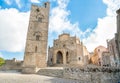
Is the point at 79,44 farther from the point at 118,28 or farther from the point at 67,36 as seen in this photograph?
the point at 118,28

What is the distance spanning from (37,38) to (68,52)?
36.7 ft

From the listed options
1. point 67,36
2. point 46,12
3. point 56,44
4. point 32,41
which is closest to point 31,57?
point 32,41

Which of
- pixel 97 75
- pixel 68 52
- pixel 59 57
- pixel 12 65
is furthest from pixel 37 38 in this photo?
pixel 97 75

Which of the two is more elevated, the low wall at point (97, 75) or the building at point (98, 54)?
the building at point (98, 54)

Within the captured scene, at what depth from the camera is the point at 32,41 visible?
103 feet

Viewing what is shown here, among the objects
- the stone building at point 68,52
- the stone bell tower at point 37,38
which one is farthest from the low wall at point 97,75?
the stone building at point 68,52

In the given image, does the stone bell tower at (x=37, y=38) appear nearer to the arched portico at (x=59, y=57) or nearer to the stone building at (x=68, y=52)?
the stone building at (x=68, y=52)

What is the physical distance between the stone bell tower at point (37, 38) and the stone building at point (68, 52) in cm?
854

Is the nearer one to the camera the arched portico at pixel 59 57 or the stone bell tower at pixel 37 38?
the stone bell tower at pixel 37 38

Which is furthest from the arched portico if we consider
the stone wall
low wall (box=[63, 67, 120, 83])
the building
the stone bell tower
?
low wall (box=[63, 67, 120, 83])

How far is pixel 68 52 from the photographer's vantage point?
130 ft

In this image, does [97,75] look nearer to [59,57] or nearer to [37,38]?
[37,38]

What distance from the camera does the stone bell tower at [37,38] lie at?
30100mm

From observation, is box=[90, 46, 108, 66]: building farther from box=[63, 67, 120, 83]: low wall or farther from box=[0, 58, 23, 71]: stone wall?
box=[63, 67, 120, 83]: low wall
